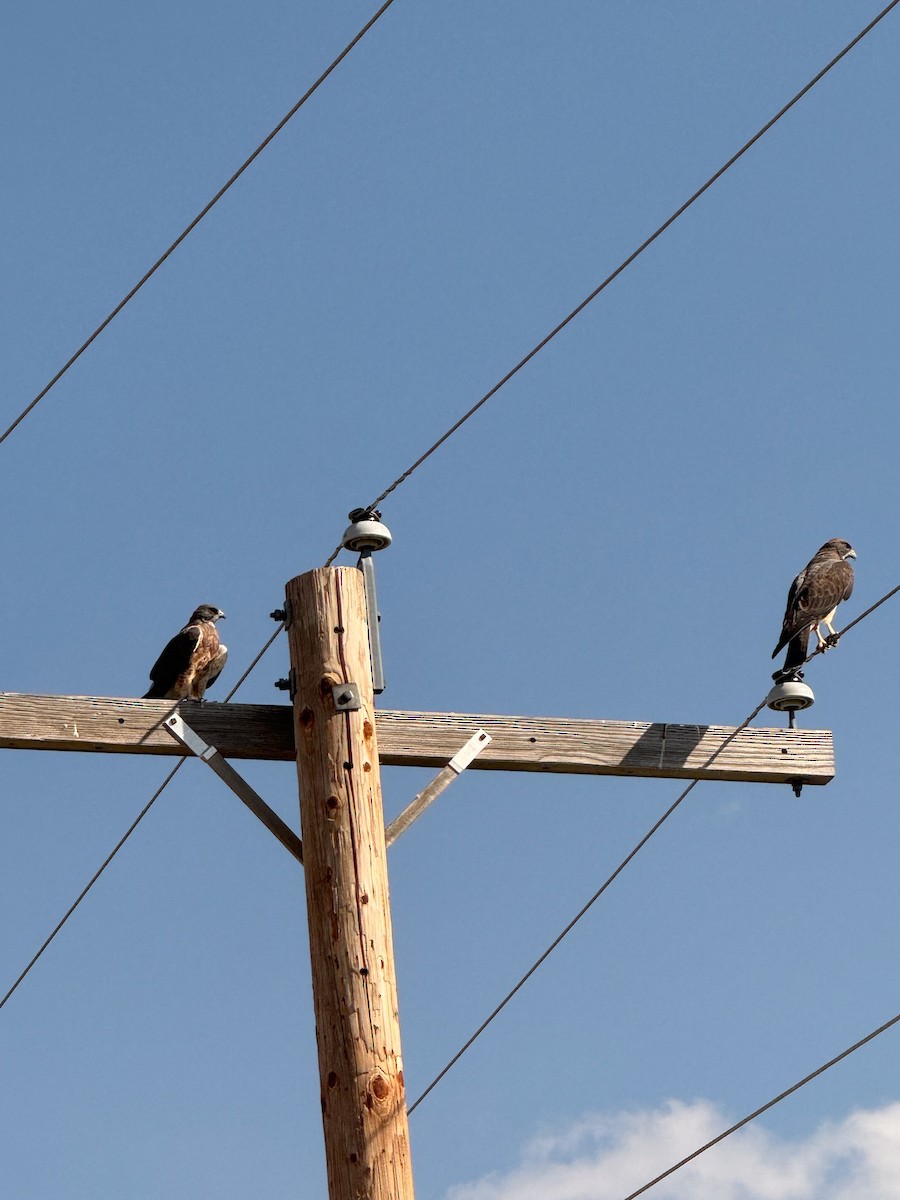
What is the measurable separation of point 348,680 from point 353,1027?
3.35 ft

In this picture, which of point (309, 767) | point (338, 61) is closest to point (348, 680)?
point (309, 767)

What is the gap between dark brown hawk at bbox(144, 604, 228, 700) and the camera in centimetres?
800

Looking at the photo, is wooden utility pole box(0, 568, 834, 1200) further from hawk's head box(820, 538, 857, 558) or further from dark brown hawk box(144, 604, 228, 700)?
hawk's head box(820, 538, 857, 558)

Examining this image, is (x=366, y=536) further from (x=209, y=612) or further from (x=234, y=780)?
(x=209, y=612)

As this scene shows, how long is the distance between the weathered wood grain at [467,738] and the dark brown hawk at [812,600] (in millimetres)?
3002

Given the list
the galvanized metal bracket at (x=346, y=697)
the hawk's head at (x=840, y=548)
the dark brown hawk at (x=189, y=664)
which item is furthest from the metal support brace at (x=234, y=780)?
the hawk's head at (x=840, y=548)

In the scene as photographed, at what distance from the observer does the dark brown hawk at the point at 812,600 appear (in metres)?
9.20

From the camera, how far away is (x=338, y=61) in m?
5.85

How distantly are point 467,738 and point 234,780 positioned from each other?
0.79 metres

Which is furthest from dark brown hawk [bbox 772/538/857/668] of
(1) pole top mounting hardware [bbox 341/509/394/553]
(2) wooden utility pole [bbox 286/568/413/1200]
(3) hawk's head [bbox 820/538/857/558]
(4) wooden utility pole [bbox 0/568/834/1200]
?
(2) wooden utility pole [bbox 286/568/413/1200]

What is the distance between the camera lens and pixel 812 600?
30.9 feet

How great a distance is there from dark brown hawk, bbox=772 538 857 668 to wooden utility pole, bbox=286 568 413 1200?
4.31 m

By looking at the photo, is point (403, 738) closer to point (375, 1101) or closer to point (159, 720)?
point (159, 720)

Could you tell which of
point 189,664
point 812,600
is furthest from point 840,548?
point 189,664
